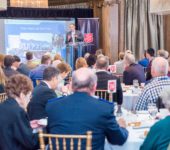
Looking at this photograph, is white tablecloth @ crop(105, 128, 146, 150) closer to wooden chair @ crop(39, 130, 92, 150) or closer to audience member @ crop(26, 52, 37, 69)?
wooden chair @ crop(39, 130, 92, 150)

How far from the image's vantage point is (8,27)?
12.6 m

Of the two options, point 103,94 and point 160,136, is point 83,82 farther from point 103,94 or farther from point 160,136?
point 103,94

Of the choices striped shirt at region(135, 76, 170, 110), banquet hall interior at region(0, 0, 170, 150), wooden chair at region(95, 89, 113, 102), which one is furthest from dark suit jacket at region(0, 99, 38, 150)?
wooden chair at region(95, 89, 113, 102)

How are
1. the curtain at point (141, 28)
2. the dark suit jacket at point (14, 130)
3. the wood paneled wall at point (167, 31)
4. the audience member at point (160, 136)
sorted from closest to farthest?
1. the audience member at point (160, 136)
2. the dark suit jacket at point (14, 130)
3. the wood paneled wall at point (167, 31)
4. the curtain at point (141, 28)

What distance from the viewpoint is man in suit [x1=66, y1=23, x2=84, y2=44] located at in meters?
12.6

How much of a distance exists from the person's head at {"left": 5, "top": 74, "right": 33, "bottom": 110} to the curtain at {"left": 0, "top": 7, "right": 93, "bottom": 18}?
9.83m

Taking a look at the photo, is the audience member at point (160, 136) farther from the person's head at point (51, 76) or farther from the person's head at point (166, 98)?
the person's head at point (51, 76)

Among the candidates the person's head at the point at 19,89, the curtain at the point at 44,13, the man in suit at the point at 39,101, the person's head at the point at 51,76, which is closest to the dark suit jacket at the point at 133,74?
the person's head at the point at 51,76

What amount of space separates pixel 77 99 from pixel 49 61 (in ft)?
16.6

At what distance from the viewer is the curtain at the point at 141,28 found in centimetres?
1219

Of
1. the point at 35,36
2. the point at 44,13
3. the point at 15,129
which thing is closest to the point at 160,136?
the point at 15,129

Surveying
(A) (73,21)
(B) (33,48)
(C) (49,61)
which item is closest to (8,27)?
(B) (33,48)

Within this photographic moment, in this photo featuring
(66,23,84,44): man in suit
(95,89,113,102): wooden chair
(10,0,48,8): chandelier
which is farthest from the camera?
(66,23,84,44): man in suit

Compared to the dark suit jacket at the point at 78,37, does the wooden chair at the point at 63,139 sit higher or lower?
lower
